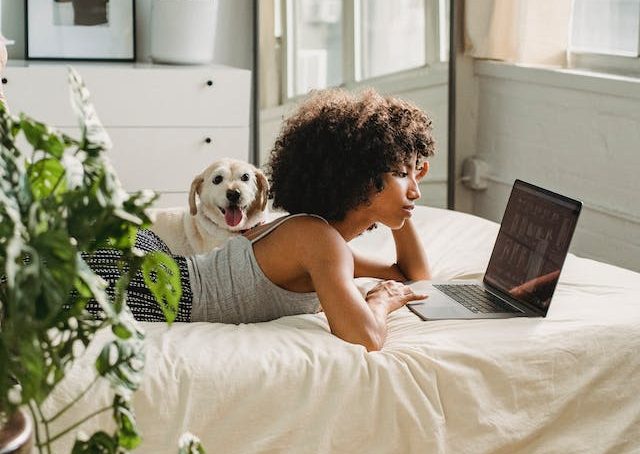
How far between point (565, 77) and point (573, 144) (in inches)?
9.3

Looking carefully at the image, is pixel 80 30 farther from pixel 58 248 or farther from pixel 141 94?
pixel 58 248

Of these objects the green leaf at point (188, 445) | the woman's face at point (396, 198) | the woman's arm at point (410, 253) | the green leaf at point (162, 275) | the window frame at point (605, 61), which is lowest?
the woman's arm at point (410, 253)

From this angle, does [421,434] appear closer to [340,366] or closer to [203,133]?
[340,366]

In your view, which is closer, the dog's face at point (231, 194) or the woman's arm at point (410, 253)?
the woman's arm at point (410, 253)

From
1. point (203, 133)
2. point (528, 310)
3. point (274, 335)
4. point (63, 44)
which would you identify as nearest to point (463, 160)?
point (203, 133)

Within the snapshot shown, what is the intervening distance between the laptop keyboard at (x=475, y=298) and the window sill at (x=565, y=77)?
4.29 ft

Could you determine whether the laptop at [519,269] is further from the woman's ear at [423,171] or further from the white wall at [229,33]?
the white wall at [229,33]

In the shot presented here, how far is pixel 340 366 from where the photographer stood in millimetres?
1771

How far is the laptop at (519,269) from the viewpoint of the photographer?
2.06 metres

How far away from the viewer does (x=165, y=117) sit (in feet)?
12.8

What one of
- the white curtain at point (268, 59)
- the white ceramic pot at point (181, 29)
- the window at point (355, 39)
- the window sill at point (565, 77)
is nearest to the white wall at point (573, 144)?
the window sill at point (565, 77)

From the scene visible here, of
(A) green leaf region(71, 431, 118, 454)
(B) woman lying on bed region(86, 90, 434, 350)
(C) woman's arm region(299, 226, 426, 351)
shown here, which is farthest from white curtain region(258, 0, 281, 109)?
(A) green leaf region(71, 431, 118, 454)

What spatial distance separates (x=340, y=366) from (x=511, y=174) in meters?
2.53

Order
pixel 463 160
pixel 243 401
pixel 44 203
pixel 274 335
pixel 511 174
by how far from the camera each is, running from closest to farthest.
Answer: pixel 44 203 → pixel 243 401 → pixel 274 335 → pixel 511 174 → pixel 463 160
